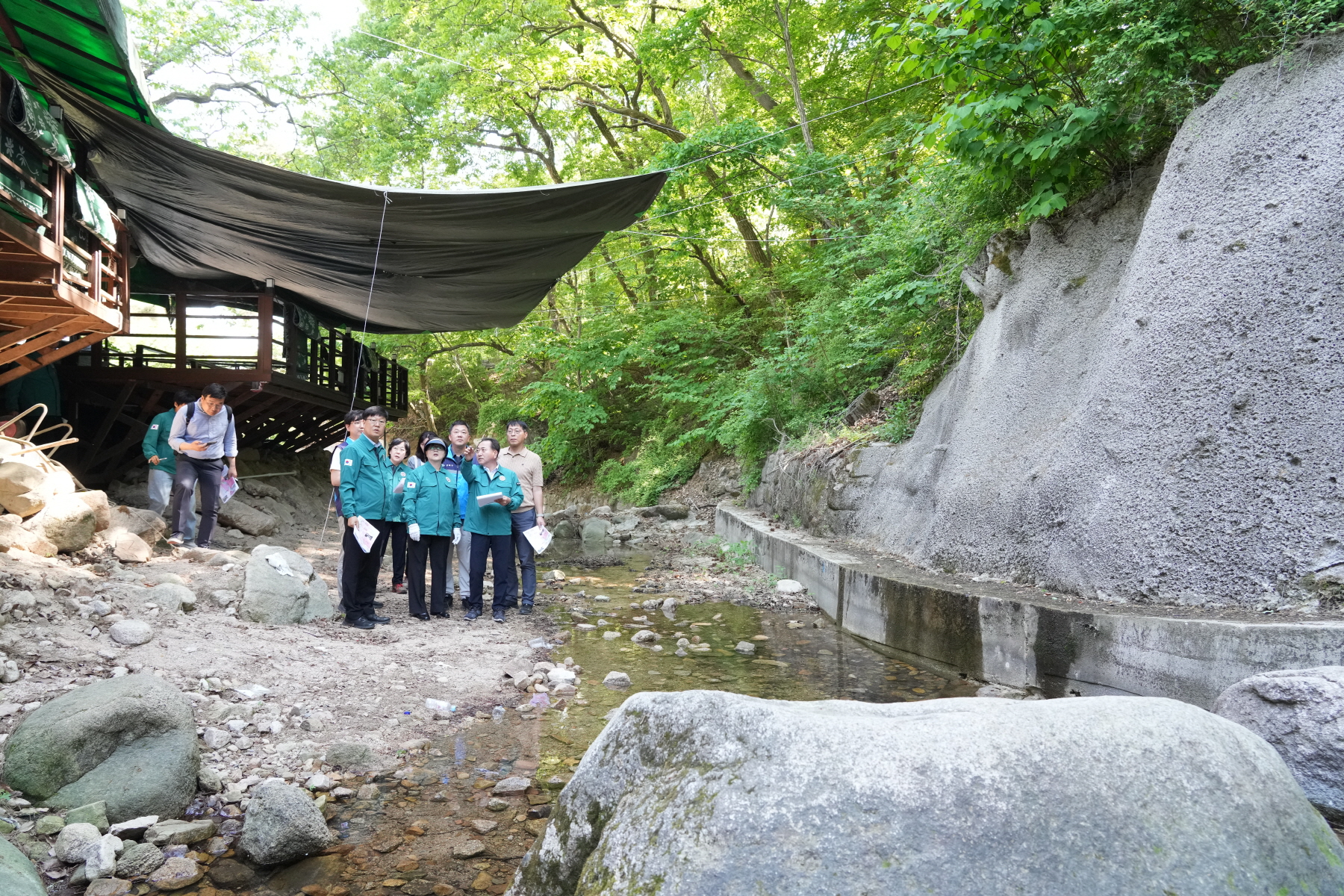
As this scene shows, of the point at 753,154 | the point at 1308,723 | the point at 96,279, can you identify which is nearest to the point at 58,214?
the point at 96,279

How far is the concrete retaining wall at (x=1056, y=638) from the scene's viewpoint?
345cm

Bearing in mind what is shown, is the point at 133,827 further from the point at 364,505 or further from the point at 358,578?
the point at 364,505

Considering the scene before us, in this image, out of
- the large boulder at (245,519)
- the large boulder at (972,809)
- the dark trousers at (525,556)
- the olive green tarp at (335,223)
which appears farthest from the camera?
the large boulder at (245,519)

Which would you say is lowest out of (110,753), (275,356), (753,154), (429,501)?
(110,753)

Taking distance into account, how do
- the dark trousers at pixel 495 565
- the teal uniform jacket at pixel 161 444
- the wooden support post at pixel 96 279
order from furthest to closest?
1. the teal uniform jacket at pixel 161 444
2. the wooden support post at pixel 96 279
3. the dark trousers at pixel 495 565

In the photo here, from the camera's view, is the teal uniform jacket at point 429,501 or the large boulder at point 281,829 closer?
the large boulder at point 281,829

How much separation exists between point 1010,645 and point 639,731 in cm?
322

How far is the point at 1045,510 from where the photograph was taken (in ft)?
16.8

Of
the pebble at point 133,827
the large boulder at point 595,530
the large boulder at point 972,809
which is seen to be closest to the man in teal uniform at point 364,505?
the pebble at point 133,827

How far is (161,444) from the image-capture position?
8.57 meters

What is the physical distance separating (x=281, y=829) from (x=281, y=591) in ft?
10.5

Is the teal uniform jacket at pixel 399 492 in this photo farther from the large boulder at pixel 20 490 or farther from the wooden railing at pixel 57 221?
the wooden railing at pixel 57 221

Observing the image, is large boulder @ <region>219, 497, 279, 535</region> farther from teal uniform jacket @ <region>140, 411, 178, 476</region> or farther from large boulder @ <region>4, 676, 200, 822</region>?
large boulder @ <region>4, 676, 200, 822</region>

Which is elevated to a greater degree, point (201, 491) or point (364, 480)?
point (364, 480)
